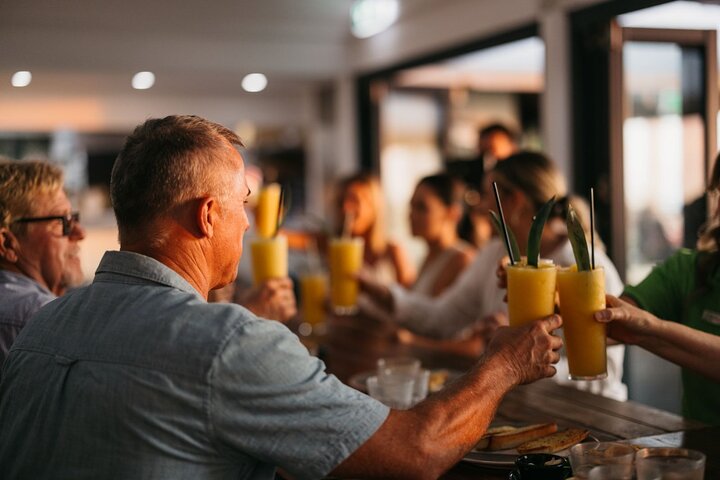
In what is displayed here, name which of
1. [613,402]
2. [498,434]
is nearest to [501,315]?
[613,402]

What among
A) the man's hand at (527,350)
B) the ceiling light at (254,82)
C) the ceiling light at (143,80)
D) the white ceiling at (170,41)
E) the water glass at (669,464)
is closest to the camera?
the water glass at (669,464)

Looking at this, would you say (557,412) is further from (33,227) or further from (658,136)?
(658,136)

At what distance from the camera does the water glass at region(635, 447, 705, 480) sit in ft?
4.81

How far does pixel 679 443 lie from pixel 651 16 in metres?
2.98

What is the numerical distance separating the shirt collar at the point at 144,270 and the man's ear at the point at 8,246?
87cm

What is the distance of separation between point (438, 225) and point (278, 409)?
3.09m

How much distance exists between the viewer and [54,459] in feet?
4.66

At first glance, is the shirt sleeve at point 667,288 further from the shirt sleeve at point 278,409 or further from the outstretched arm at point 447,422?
the shirt sleeve at point 278,409

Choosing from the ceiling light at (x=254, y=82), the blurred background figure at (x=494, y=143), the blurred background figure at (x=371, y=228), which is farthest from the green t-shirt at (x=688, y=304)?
the ceiling light at (x=254, y=82)

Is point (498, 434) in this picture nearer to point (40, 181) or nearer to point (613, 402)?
point (613, 402)

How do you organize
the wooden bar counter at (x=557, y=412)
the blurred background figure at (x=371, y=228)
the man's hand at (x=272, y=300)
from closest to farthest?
the wooden bar counter at (x=557, y=412)
the man's hand at (x=272, y=300)
the blurred background figure at (x=371, y=228)

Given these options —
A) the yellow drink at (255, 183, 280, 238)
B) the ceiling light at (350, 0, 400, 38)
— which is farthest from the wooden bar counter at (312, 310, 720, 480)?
the ceiling light at (350, 0, 400, 38)

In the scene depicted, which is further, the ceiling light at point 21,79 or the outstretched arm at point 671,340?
the ceiling light at point 21,79

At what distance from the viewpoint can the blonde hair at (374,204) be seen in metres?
5.09
